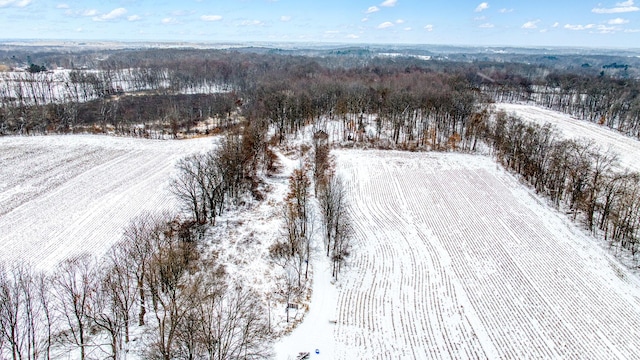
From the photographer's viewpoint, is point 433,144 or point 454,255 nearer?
point 454,255

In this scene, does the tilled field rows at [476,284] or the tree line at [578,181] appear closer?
the tilled field rows at [476,284]

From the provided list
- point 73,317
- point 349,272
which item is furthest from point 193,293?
point 349,272

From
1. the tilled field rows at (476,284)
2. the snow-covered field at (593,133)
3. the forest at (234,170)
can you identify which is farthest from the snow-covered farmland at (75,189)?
the snow-covered field at (593,133)

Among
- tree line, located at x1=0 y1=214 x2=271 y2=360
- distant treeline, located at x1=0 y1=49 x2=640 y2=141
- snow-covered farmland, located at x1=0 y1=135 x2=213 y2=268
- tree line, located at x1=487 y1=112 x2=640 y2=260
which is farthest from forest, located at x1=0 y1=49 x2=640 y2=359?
snow-covered farmland, located at x1=0 y1=135 x2=213 y2=268

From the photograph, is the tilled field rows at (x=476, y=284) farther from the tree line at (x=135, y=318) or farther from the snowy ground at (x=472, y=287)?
the tree line at (x=135, y=318)

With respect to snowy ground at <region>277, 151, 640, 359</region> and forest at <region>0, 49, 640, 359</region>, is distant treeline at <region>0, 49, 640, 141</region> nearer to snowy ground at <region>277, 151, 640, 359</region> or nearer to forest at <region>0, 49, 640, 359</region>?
forest at <region>0, 49, 640, 359</region>

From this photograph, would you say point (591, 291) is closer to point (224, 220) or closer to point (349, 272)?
point (349, 272)

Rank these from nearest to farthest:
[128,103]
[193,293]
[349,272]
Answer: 1. [193,293]
2. [349,272]
3. [128,103]

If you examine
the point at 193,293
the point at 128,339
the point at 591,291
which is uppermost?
the point at 193,293
